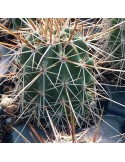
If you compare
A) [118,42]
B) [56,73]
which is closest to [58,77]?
[56,73]

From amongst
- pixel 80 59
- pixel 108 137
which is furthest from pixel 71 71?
pixel 108 137

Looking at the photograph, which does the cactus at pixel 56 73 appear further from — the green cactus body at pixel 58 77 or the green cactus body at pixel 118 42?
the green cactus body at pixel 118 42

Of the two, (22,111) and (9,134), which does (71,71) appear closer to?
(22,111)

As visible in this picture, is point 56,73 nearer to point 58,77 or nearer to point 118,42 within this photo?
point 58,77

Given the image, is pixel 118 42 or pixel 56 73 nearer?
pixel 56 73

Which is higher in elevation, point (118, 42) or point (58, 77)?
point (118, 42)

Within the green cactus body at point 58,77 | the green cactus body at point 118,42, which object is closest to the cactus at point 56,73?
the green cactus body at point 58,77
